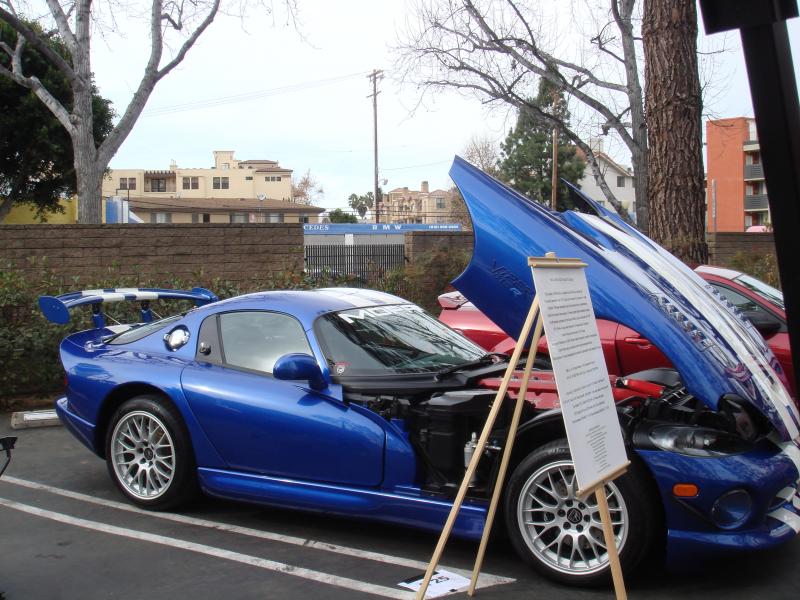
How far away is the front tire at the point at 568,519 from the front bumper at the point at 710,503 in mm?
104

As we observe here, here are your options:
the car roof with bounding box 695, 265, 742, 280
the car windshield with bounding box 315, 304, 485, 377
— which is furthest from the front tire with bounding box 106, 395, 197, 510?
the car roof with bounding box 695, 265, 742, 280

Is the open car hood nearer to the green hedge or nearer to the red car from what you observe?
the red car

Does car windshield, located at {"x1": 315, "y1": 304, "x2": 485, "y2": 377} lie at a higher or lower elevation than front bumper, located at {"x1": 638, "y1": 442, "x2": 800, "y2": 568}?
higher

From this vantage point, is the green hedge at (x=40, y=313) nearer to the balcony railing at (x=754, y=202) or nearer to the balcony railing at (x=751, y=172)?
the balcony railing at (x=754, y=202)

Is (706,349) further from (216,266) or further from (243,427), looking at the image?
(216,266)

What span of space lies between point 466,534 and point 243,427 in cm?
154

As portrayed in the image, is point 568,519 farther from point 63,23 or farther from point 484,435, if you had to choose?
point 63,23

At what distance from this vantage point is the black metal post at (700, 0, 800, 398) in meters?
2.19

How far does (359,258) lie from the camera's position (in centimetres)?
1451

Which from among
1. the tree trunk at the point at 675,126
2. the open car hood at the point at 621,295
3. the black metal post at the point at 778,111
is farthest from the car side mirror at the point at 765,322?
the black metal post at the point at 778,111

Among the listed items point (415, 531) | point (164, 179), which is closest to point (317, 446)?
point (415, 531)

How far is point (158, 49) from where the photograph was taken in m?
16.2

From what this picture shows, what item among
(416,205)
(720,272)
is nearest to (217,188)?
(416,205)

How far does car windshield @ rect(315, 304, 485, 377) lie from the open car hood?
0.76 meters
